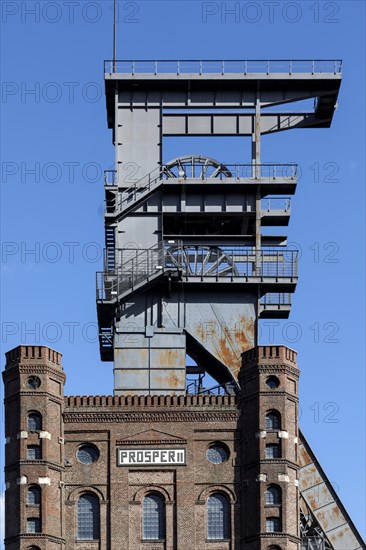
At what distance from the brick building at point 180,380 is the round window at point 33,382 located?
0.07 metres

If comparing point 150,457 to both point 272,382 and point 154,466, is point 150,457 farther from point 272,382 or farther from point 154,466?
point 272,382

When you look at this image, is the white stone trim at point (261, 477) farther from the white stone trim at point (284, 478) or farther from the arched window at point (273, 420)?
the arched window at point (273, 420)

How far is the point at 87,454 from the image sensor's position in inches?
4245

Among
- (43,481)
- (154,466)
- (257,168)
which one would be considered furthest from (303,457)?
(257,168)

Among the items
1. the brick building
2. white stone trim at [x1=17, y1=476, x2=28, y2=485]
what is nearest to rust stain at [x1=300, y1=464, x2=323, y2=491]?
the brick building

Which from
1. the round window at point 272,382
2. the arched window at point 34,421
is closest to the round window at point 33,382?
the arched window at point 34,421

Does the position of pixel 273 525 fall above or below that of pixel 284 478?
below

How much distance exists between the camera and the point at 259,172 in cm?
11462

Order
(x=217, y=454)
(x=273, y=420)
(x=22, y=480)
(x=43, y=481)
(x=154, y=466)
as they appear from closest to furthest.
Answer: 1. (x=22, y=480)
2. (x=43, y=481)
3. (x=273, y=420)
4. (x=154, y=466)
5. (x=217, y=454)

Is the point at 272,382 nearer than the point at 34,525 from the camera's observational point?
No

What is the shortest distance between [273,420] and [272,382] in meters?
1.98

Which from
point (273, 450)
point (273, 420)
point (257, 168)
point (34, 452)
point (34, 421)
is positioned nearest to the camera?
point (34, 452)

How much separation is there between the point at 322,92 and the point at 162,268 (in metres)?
13.4

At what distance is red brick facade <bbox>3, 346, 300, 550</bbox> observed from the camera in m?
105
